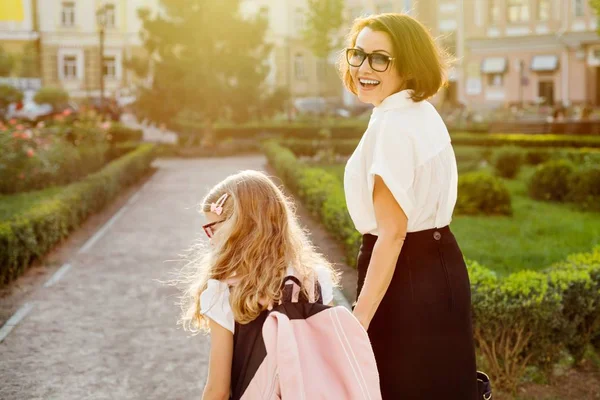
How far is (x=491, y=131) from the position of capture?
2784 centimetres

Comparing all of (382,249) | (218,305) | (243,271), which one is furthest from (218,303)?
(382,249)

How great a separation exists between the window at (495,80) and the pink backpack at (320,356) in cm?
4452

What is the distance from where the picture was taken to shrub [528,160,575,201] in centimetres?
1406

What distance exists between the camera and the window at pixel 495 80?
4516cm

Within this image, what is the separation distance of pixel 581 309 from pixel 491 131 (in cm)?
2308

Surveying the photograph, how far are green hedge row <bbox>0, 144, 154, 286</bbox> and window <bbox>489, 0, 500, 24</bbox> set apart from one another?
111 feet

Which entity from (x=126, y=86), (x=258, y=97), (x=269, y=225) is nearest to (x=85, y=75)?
(x=126, y=86)

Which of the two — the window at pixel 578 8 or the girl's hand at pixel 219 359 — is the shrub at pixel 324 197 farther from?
the window at pixel 578 8

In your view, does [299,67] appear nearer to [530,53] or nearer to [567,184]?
[530,53]

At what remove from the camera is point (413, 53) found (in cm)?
267

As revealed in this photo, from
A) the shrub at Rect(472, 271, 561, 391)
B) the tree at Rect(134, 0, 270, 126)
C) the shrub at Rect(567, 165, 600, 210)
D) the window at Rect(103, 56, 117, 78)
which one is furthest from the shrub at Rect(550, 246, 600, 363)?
the window at Rect(103, 56, 117, 78)

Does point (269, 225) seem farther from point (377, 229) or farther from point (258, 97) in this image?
point (258, 97)

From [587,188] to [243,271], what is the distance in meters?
11.8

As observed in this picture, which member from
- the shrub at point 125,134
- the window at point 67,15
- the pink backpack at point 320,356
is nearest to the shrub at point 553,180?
the pink backpack at point 320,356
